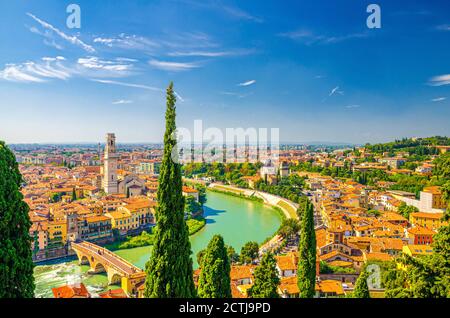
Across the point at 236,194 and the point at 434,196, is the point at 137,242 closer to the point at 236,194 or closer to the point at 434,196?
the point at 236,194

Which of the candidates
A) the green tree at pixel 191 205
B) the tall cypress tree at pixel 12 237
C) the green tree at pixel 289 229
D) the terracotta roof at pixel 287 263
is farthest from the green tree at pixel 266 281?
the green tree at pixel 191 205

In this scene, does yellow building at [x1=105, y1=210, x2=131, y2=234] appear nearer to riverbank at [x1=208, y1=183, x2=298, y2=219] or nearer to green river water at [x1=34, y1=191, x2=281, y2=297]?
green river water at [x1=34, y1=191, x2=281, y2=297]

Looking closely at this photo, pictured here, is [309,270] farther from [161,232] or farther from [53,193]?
[53,193]

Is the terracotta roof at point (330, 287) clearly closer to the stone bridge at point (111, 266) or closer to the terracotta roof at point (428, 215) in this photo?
the stone bridge at point (111, 266)

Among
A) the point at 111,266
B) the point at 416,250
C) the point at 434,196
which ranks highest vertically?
the point at 434,196

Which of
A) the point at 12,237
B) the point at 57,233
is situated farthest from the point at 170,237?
the point at 57,233
